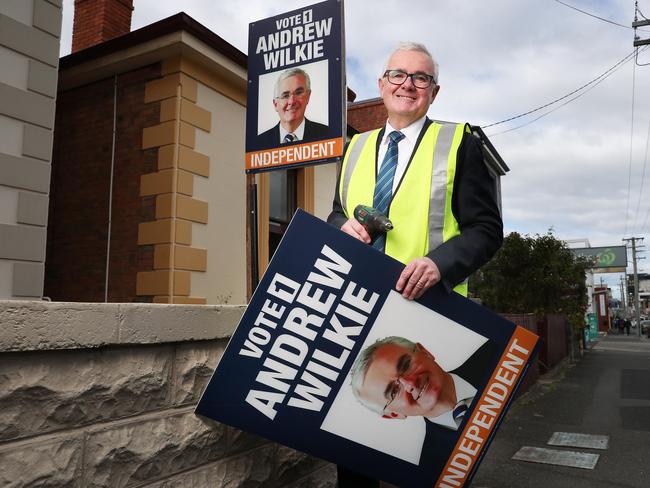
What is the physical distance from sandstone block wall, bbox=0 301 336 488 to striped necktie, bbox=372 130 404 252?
794mm

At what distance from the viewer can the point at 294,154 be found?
5.11 m

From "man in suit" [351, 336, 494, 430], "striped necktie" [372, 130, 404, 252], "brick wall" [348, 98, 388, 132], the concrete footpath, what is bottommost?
the concrete footpath

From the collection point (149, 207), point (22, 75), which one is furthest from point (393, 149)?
point (149, 207)

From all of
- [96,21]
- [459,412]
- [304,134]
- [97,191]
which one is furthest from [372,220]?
[96,21]

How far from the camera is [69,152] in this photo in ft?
27.6

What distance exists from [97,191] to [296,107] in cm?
424

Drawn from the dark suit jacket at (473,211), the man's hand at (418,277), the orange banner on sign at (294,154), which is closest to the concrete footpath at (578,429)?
the orange banner on sign at (294,154)

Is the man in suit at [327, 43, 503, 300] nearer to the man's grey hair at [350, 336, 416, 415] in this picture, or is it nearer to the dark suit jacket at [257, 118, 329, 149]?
the man's grey hair at [350, 336, 416, 415]

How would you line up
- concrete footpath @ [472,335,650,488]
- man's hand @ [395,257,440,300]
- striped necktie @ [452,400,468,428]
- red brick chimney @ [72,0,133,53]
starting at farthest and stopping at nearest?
red brick chimney @ [72,0,133,53]
concrete footpath @ [472,335,650,488]
striped necktie @ [452,400,468,428]
man's hand @ [395,257,440,300]

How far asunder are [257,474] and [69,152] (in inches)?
291

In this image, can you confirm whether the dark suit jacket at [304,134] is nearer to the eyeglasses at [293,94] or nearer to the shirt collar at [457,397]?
the eyeglasses at [293,94]

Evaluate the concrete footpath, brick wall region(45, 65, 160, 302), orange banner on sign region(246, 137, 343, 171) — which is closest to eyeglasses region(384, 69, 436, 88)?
orange banner on sign region(246, 137, 343, 171)

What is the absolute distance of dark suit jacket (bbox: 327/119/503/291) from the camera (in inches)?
72.3

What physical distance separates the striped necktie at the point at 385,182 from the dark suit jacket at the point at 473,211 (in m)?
0.09
